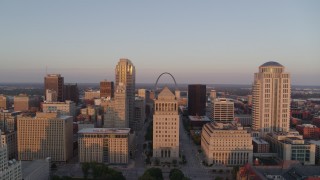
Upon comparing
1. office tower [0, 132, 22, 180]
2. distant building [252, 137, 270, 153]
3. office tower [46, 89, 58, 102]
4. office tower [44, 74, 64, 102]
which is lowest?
distant building [252, 137, 270, 153]

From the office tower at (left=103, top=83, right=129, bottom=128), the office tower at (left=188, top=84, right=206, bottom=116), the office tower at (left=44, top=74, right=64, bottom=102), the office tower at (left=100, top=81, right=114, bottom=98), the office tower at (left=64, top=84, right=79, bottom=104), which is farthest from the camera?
the office tower at (left=64, top=84, right=79, bottom=104)

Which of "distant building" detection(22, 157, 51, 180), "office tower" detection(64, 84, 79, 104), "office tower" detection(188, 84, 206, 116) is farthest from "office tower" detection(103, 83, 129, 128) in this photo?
"office tower" detection(64, 84, 79, 104)

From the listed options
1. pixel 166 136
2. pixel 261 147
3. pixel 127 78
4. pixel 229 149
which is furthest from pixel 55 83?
pixel 261 147

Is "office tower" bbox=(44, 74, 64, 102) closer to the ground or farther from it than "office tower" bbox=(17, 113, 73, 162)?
farther from it

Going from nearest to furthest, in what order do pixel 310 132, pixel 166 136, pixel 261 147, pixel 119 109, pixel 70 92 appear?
1. pixel 166 136
2. pixel 261 147
3. pixel 119 109
4. pixel 310 132
5. pixel 70 92

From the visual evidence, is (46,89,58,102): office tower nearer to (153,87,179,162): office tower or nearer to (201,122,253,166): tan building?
(153,87,179,162): office tower

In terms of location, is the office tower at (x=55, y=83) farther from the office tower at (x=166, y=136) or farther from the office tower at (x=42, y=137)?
the office tower at (x=166, y=136)

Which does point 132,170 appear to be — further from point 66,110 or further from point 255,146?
point 66,110

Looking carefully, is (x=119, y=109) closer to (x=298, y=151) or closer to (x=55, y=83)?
(x=298, y=151)
